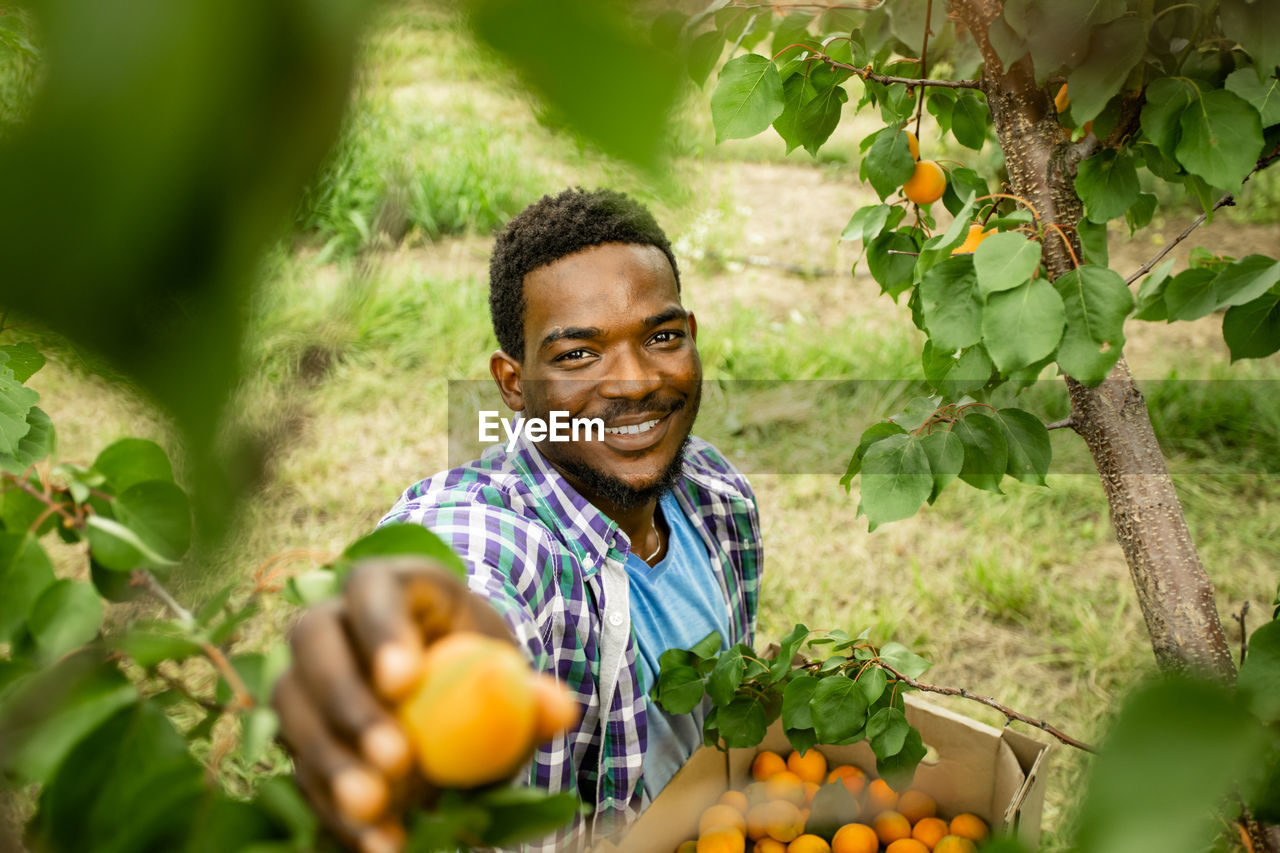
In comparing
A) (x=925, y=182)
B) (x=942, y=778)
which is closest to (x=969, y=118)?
(x=925, y=182)

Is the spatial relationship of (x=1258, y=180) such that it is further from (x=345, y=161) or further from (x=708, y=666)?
(x=345, y=161)

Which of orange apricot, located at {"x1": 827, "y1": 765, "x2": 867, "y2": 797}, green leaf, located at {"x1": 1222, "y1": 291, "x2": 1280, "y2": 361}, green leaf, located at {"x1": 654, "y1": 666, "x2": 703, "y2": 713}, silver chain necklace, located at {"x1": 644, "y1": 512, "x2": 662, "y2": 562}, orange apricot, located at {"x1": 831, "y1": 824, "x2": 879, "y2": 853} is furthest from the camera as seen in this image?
silver chain necklace, located at {"x1": 644, "y1": 512, "x2": 662, "y2": 562}

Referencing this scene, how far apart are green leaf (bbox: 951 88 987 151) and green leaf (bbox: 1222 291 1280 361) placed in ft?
1.40

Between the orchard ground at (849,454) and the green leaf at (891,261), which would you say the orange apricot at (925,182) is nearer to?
the green leaf at (891,261)

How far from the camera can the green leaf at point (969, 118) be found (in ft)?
3.81

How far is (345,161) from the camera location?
0.21m

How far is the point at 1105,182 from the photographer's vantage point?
88cm

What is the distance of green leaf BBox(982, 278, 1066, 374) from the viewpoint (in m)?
0.73

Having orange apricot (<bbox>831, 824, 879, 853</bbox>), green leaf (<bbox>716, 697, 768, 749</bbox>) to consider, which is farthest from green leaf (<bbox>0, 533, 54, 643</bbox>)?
orange apricot (<bbox>831, 824, 879, 853</bbox>)

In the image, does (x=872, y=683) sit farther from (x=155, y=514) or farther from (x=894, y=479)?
(x=155, y=514)

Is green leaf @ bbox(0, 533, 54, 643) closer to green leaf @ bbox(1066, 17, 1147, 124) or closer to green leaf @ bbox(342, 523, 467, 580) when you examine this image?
green leaf @ bbox(342, 523, 467, 580)

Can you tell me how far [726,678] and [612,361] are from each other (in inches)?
20.4

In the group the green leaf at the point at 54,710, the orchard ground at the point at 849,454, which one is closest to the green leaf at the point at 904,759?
the orchard ground at the point at 849,454

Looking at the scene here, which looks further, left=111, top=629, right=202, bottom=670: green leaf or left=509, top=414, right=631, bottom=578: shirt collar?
left=509, top=414, right=631, bottom=578: shirt collar
